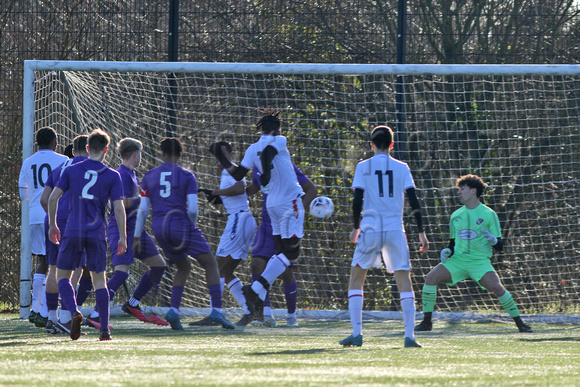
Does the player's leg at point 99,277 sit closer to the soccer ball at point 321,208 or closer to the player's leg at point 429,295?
the soccer ball at point 321,208

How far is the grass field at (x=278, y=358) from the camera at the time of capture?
389 centimetres

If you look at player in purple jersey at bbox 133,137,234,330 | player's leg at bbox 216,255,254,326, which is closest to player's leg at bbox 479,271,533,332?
player's leg at bbox 216,255,254,326

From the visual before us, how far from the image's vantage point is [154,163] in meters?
9.52

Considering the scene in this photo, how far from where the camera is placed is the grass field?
389 centimetres

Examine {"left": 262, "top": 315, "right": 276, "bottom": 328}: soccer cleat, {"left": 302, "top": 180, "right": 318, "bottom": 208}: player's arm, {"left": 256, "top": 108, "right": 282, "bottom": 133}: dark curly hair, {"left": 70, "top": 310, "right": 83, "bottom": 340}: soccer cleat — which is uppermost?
{"left": 256, "top": 108, "right": 282, "bottom": 133}: dark curly hair

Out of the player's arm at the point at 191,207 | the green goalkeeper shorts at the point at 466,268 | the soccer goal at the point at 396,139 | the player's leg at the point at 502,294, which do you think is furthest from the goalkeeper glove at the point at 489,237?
the player's arm at the point at 191,207

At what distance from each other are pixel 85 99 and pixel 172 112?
3.34 ft

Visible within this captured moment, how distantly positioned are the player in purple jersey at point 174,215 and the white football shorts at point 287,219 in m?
0.69

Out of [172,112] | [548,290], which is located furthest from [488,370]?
[172,112]

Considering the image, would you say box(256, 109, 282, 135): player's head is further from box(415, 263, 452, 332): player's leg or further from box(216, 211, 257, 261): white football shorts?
box(415, 263, 452, 332): player's leg

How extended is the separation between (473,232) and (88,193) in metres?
3.87

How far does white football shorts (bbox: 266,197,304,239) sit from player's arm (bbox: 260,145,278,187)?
29 cm

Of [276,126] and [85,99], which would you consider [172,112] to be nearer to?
[85,99]

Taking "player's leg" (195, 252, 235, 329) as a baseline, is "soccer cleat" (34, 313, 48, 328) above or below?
below
